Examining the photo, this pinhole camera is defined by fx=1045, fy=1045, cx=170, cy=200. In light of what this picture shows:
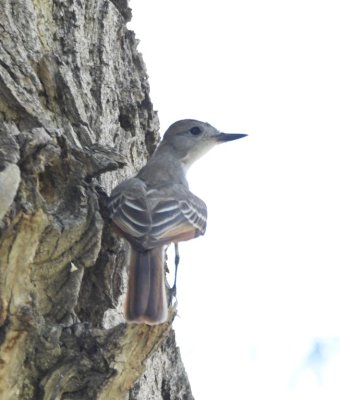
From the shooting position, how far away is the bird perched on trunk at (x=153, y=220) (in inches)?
175

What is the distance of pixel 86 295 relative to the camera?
4559mm

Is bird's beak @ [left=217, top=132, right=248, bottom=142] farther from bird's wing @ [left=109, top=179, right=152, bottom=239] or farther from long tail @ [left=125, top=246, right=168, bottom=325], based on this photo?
long tail @ [left=125, top=246, right=168, bottom=325]

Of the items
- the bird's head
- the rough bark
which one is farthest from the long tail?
the bird's head

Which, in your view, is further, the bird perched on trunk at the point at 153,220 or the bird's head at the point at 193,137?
the bird's head at the point at 193,137

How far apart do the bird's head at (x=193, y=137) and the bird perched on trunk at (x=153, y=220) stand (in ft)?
0.54

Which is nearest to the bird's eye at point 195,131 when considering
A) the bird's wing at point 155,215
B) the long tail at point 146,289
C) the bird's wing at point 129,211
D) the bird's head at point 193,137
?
the bird's head at point 193,137

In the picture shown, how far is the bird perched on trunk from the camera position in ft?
14.6

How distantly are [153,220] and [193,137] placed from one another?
2095mm

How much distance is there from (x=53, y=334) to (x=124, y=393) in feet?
1.28

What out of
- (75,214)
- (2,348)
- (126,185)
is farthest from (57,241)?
(126,185)

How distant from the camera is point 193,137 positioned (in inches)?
283

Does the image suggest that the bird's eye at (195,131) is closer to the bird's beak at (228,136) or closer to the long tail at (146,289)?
the bird's beak at (228,136)

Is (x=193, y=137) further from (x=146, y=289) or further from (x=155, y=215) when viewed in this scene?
(x=146, y=289)

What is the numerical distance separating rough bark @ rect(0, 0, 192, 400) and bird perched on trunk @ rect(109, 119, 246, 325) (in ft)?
0.33
